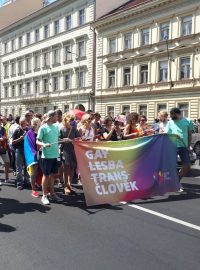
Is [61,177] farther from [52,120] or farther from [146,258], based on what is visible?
[146,258]

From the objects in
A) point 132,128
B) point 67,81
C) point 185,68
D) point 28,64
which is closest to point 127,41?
point 185,68

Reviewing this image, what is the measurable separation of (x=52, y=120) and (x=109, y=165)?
136cm

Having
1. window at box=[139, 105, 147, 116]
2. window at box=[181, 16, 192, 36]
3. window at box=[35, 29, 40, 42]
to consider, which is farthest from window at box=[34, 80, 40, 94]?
window at box=[181, 16, 192, 36]

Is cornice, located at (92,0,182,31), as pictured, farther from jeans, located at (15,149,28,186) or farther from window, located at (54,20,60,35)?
jeans, located at (15,149,28,186)

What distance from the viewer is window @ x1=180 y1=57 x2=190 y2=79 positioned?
31.5m

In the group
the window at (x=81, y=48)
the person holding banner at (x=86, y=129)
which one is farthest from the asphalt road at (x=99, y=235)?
the window at (x=81, y=48)

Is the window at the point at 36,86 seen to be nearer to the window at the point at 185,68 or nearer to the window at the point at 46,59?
the window at the point at 46,59

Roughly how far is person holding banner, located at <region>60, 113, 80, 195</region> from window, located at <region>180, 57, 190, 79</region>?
24.9 metres

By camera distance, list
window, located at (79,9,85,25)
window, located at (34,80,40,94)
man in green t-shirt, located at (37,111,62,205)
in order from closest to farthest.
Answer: man in green t-shirt, located at (37,111,62,205)
window, located at (79,9,85,25)
window, located at (34,80,40,94)

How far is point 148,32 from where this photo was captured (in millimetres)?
34844

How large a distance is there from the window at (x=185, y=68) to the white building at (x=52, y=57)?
12.6 metres

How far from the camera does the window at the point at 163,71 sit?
33.4 metres

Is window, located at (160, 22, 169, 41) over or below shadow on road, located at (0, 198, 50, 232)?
over

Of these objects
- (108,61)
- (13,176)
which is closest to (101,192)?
(13,176)
